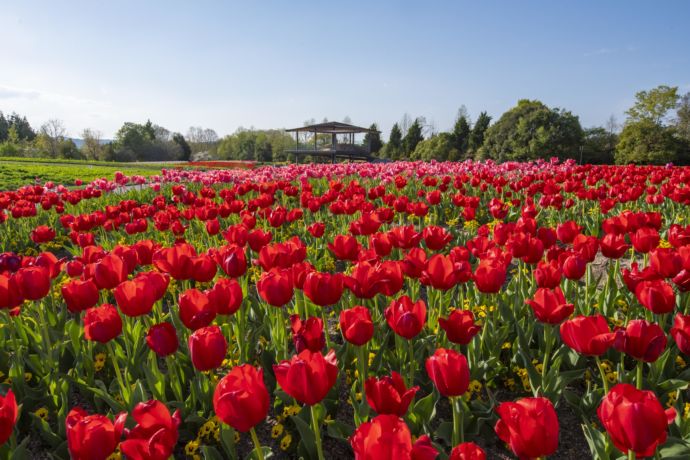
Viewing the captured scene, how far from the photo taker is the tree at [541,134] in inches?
1300

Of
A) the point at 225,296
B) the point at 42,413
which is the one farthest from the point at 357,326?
the point at 42,413

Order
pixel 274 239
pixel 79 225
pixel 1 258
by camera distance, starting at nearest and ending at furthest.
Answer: pixel 1 258
pixel 79 225
pixel 274 239

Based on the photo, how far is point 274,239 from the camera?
20.8ft

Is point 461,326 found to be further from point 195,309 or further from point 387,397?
point 195,309

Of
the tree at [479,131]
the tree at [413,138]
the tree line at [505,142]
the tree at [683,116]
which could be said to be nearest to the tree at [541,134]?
the tree line at [505,142]

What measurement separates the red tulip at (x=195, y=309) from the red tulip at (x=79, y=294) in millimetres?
749

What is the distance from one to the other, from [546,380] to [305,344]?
56.5 inches

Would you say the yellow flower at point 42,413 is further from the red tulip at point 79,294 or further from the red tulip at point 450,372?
the red tulip at point 450,372

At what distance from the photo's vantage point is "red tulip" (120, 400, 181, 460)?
4.09 ft

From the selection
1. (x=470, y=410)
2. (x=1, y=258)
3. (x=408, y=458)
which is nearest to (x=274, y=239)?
(x=1, y=258)

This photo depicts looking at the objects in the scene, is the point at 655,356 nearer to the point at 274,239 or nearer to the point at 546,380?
the point at 546,380

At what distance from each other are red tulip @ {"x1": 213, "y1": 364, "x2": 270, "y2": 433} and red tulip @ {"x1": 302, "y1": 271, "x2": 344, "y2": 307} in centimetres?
98

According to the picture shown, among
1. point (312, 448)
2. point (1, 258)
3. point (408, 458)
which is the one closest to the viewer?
point (408, 458)

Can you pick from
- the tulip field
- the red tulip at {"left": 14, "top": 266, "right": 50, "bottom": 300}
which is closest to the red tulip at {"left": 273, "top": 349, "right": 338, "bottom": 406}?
the tulip field
